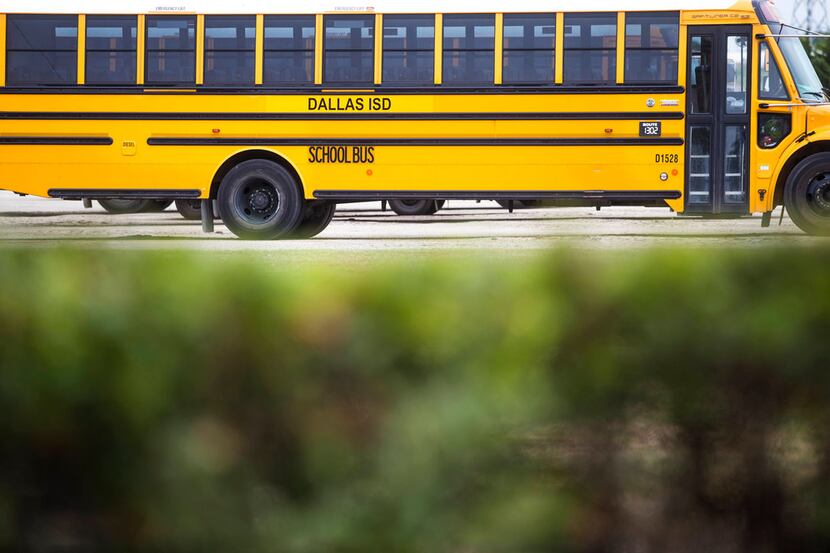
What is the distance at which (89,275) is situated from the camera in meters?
3.09

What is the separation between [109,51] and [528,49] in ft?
14.3

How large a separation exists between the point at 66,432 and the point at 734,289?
142 cm

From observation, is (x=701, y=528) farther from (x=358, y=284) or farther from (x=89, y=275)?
(x=89, y=275)

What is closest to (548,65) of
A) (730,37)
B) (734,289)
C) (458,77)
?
(458,77)

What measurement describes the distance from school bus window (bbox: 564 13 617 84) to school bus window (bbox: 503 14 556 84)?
6.8 inches

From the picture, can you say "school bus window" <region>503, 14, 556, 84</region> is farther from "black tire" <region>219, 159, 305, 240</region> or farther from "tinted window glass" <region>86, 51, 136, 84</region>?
"tinted window glass" <region>86, 51, 136, 84</region>

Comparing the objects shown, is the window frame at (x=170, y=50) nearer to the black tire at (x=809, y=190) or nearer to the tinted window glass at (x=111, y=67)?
the tinted window glass at (x=111, y=67)

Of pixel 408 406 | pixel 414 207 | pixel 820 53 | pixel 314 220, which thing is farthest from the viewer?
pixel 820 53

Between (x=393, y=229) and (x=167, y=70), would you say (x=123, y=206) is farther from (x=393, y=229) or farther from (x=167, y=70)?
(x=167, y=70)

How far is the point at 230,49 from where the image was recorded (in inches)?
593

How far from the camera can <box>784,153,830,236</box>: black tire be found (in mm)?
14562

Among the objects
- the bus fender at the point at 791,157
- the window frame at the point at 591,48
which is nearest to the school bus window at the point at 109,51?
the window frame at the point at 591,48

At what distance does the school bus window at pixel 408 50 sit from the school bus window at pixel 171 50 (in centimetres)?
204

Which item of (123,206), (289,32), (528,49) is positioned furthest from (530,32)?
(123,206)
